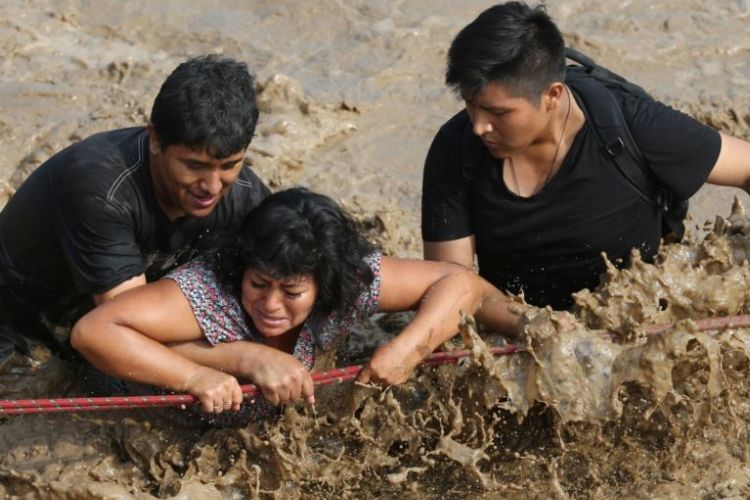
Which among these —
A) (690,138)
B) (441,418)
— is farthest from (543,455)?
(690,138)

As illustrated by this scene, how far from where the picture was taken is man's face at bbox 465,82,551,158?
334 cm

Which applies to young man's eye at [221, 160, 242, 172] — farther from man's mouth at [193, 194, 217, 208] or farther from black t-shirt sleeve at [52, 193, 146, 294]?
black t-shirt sleeve at [52, 193, 146, 294]

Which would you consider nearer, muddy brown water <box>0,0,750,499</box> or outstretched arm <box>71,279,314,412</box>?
outstretched arm <box>71,279,314,412</box>

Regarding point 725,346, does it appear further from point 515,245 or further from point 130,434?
point 130,434

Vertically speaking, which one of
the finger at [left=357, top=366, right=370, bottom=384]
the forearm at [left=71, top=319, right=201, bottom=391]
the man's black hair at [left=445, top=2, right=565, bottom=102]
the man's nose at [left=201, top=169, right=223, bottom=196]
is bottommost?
the finger at [left=357, top=366, right=370, bottom=384]

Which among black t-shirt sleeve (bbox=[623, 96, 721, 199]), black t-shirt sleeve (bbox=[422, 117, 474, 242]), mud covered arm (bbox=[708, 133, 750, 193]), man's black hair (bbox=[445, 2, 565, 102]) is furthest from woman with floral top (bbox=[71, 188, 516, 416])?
mud covered arm (bbox=[708, 133, 750, 193])

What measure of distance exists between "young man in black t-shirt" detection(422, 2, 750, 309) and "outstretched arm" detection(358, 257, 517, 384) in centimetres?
23

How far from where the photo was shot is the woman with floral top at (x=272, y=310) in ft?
10.3

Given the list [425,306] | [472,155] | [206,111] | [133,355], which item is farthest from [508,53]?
[133,355]

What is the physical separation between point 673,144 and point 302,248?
120 centimetres

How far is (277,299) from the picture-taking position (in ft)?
10.4

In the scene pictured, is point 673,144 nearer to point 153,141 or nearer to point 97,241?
point 153,141

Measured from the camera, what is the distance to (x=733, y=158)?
3621 mm

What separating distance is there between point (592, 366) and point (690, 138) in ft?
2.61
